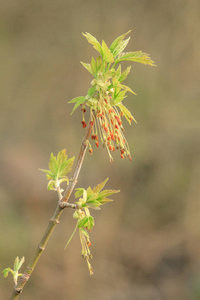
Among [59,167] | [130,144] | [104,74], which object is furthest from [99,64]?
[130,144]

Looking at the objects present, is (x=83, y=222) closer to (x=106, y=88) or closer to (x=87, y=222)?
(x=87, y=222)

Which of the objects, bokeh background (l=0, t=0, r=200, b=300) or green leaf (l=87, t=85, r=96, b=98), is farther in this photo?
bokeh background (l=0, t=0, r=200, b=300)

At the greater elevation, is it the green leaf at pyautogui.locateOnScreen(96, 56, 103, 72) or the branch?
the green leaf at pyautogui.locateOnScreen(96, 56, 103, 72)

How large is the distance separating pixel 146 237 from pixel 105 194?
254 cm

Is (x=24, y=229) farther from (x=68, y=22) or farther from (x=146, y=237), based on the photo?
(x=68, y=22)

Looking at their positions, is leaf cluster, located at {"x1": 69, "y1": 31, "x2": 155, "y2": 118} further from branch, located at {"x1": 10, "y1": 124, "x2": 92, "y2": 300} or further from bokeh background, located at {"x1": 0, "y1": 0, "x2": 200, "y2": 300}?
bokeh background, located at {"x1": 0, "y1": 0, "x2": 200, "y2": 300}

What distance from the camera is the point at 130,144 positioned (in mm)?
2975

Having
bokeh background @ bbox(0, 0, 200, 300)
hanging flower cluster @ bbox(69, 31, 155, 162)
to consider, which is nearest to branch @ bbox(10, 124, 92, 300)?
hanging flower cluster @ bbox(69, 31, 155, 162)

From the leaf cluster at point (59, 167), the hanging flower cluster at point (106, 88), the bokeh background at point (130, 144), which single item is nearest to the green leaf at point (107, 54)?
the hanging flower cluster at point (106, 88)

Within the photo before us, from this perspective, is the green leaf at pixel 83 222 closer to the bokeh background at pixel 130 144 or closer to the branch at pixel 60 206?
the branch at pixel 60 206

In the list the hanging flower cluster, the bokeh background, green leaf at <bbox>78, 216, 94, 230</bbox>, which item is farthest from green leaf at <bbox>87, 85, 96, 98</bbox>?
the bokeh background

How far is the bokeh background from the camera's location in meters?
2.93

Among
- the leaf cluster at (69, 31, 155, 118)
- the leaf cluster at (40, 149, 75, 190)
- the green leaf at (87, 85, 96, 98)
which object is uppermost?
the leaf cluster at (69, 31, 155, 118)

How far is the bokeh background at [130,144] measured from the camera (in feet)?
9.61
